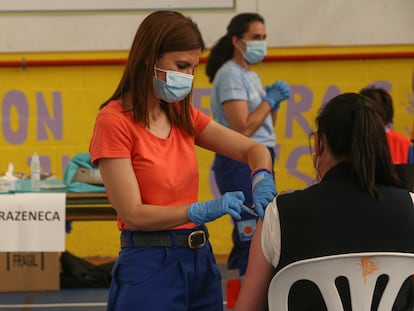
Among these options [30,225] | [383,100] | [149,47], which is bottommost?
[30,225]

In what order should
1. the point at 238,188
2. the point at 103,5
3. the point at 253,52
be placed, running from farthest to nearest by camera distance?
the point at 103,5, the point at 253,52, the point at 238,188

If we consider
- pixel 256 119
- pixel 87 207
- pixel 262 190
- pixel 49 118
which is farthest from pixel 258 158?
pixel 49 118

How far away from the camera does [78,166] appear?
15.4ft

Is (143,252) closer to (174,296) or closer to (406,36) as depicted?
(174,296)

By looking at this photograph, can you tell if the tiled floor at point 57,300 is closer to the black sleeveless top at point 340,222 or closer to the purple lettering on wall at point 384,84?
the purple lettering on wall at point 384,84

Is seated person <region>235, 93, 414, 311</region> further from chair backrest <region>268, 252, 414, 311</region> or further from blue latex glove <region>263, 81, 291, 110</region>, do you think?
blue latex glove <region>263, 81, 291, 110</region>

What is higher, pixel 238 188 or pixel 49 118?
pixel 49 118

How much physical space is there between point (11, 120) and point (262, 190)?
12.1ft

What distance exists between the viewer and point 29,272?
496cm

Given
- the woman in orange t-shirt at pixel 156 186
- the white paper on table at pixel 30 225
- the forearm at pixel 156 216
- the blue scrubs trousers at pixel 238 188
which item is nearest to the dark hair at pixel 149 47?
the woman in orange t-shirt at pixel 156 186

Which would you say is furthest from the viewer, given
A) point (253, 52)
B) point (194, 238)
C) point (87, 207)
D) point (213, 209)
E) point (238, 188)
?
point (87, 207)

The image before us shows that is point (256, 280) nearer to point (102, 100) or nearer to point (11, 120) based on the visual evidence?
point (102, 100)

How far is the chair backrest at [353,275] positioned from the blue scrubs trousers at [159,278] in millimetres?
253

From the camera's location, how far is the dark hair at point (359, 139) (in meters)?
1.94
